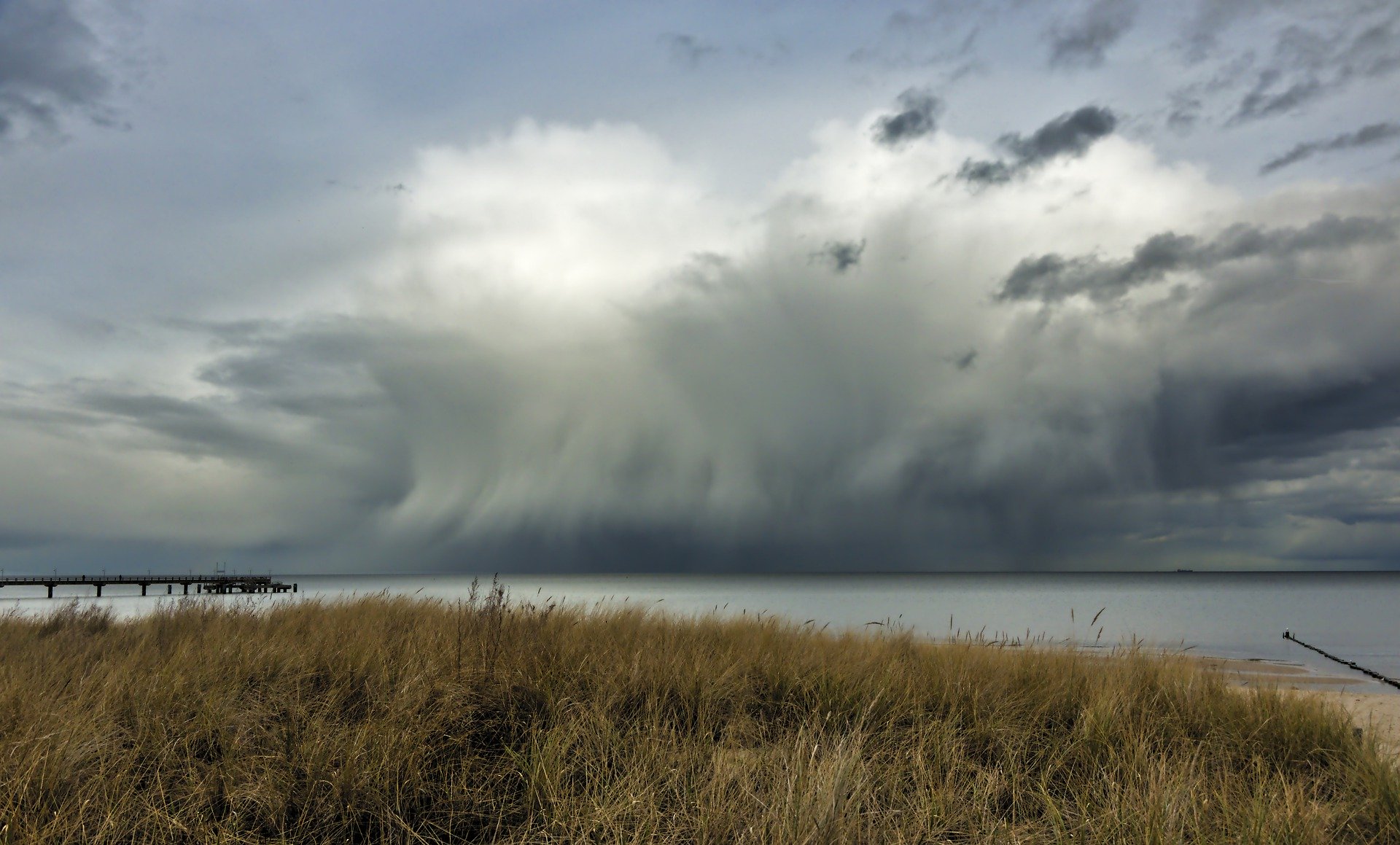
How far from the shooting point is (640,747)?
6.24 m

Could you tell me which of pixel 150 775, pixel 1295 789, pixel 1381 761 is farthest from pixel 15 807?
pixel 1381 761

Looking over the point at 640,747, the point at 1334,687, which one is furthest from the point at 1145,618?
the point at 640,747

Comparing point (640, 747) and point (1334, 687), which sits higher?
point (640, 747)

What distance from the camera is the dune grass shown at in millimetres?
5277

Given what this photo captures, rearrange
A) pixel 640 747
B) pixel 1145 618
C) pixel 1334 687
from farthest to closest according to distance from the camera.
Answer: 1. pixel 1145 618
2. pixel 1334 687
3. pixel 640 747

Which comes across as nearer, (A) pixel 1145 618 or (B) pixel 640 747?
(B) pixel 640 747

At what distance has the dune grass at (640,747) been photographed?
17.3 ft

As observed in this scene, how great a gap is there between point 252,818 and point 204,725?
145cm

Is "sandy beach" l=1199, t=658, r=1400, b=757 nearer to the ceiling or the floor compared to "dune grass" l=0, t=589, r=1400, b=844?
nearer to the floor

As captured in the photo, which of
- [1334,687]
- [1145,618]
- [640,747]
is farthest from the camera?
[1145,618]

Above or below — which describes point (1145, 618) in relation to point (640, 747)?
below

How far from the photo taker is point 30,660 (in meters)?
9.62

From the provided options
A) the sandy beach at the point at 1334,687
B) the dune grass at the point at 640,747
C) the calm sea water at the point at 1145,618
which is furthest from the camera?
the calm sea water at the point at 1145,618

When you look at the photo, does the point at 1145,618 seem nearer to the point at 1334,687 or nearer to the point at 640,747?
the point at 1334,687
